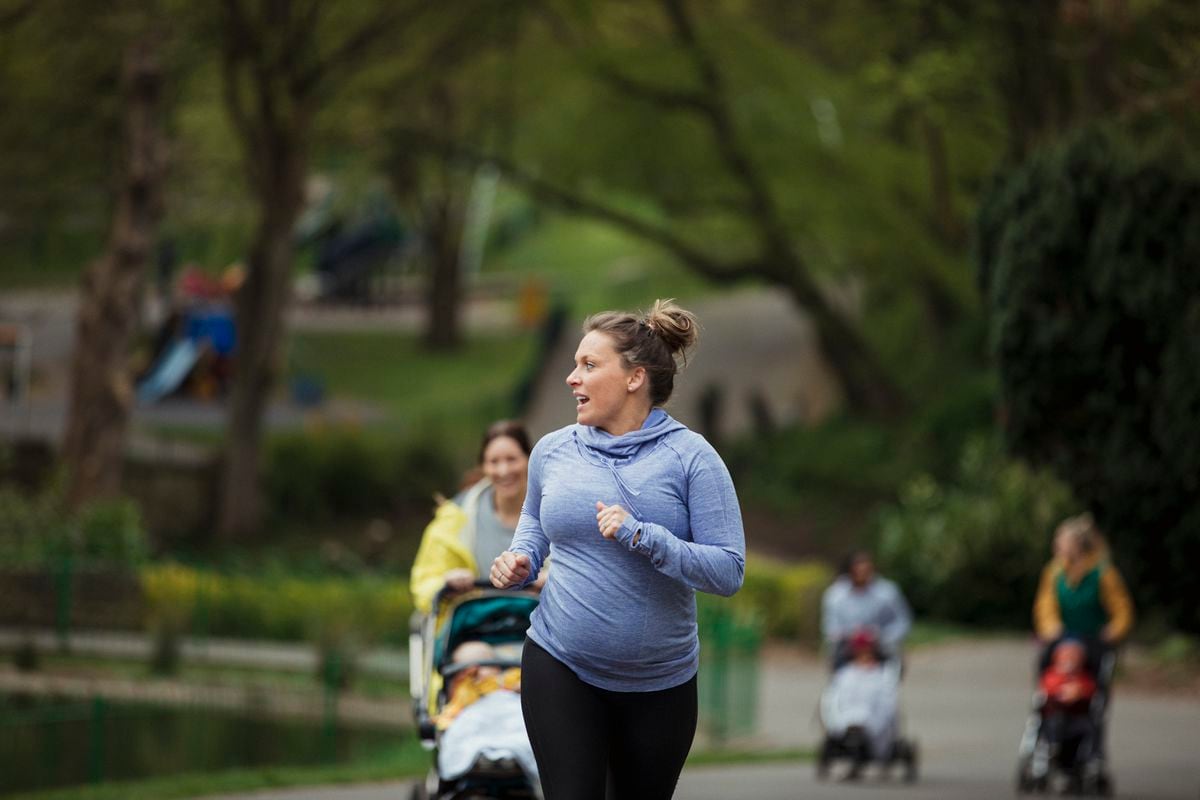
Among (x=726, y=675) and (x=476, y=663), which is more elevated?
(x=476, y=663)

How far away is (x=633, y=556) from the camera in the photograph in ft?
17.4

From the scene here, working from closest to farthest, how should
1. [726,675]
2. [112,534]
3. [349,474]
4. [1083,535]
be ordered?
[1083,535] → [726,675] → [112,534] → [349,474]

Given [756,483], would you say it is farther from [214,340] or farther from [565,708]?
[565,708]

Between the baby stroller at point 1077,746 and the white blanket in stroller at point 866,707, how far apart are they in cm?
149

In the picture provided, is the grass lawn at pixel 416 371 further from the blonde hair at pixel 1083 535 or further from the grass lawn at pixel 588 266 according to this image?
the blonde hair at pixel 1083 535

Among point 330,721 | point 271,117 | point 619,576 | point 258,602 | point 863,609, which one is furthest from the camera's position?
point 271,117

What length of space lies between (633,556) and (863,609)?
9957mm

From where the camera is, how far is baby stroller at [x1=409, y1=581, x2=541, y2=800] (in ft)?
24.8

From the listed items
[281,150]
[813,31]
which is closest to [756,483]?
[813,31]

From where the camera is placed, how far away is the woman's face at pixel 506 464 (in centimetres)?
796

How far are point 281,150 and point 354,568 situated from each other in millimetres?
6599

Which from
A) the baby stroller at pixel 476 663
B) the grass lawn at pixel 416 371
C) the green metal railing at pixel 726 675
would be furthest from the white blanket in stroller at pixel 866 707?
the grass lawn at pixel 416 371

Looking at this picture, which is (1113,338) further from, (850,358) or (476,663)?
(850,358)

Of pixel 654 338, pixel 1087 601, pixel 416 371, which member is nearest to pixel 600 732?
pixel 654 338
